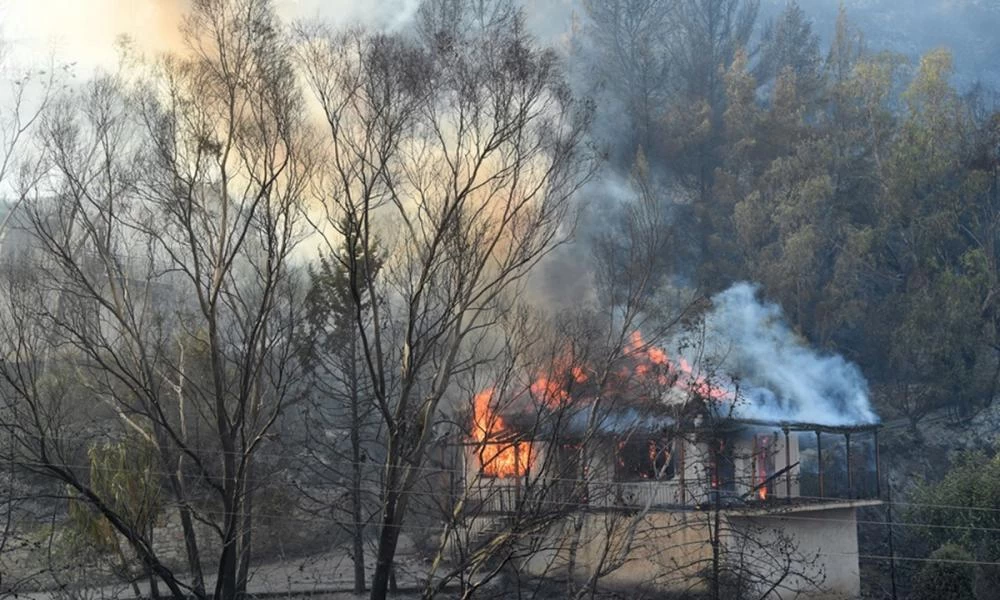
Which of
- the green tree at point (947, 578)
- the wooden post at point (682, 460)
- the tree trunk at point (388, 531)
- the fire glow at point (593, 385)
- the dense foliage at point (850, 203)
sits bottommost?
the green tree at point (947, 578)

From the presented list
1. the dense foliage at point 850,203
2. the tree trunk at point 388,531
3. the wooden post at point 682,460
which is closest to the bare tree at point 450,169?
the tree trunk at point 388,531

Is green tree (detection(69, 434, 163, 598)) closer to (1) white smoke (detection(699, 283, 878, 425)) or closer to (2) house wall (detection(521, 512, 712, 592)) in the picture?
(2) house wall (detection(521, 512, 712, 592))

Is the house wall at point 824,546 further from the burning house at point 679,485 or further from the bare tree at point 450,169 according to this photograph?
the bare tree at point 450,169

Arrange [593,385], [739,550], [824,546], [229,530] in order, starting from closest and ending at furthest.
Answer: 1. [229,530]
2. [593,385]
3. [739,550]
4. [824,546]

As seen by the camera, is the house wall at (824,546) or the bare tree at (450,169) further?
the house wall at (824,546)

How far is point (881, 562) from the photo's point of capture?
3005 cm

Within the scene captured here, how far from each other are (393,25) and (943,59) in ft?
101

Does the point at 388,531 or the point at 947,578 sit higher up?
the point at 388,531

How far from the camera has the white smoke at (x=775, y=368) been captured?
98.6 feet

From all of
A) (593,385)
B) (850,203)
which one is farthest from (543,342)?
(850,203)

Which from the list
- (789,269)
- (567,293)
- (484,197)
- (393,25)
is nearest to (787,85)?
(789,269)

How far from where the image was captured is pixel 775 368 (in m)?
34.0

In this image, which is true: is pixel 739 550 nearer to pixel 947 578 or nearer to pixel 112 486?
pixel 947 578

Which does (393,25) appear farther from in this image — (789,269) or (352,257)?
(352,257)
